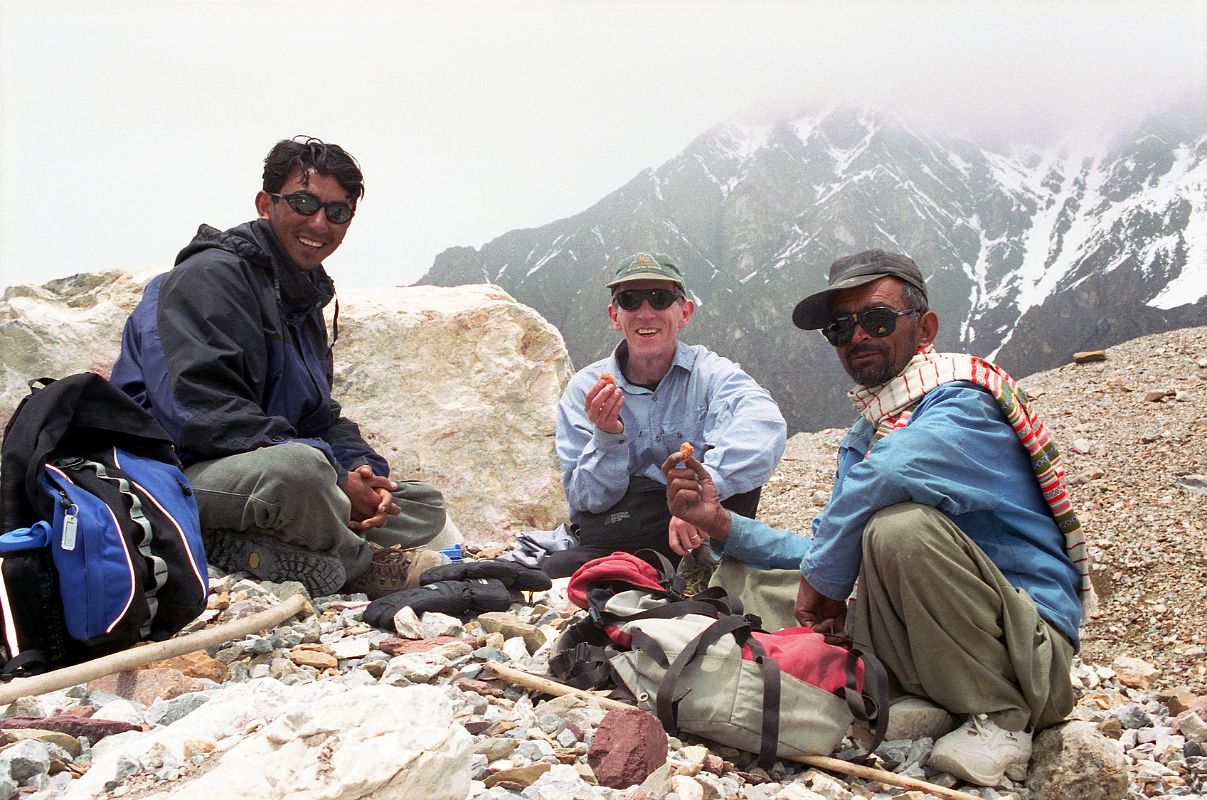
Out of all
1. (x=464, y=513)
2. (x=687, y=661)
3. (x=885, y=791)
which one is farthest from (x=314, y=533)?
(x=464, y=513)

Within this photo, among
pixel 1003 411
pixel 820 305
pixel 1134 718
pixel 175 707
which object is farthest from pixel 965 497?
pixel 175 707

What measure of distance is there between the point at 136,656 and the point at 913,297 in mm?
3240

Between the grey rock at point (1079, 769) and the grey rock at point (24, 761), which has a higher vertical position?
the grey rock at point (24, 761)

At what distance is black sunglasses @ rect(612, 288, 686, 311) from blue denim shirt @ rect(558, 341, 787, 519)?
14.8 inches

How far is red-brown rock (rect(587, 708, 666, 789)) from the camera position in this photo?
248 centimetres

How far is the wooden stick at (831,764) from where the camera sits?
2.75 metres

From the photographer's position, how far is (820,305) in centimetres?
362

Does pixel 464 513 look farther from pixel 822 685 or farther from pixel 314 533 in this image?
pixel 822 685

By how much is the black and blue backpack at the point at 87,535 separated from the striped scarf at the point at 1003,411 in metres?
2.84

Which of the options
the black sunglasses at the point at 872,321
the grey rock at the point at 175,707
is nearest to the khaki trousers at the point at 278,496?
the grey rock at the point at 175,707

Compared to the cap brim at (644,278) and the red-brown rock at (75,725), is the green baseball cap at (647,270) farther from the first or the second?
the red-brown rock at (75,725)

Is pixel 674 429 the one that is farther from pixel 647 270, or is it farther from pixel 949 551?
pixel 949 551

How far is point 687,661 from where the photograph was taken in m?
2.92

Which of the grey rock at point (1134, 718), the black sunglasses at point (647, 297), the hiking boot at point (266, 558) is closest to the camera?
the grey rock at point (1134, 718)
